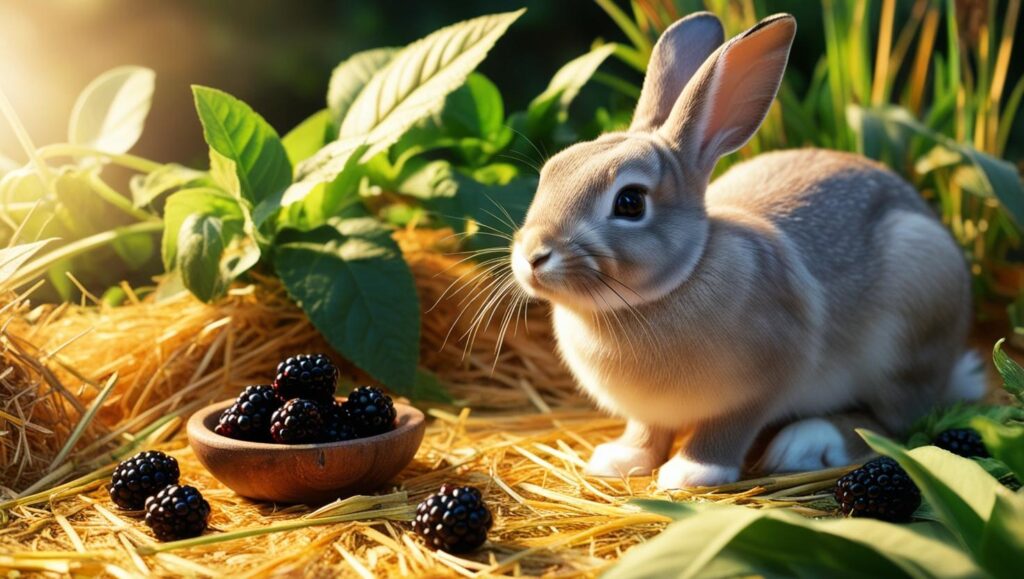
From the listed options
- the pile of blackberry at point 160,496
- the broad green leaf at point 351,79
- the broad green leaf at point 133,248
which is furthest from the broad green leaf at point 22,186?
the pile of blackberry at point 160,496

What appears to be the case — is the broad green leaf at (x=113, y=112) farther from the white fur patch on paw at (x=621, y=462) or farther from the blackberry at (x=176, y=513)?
the white fur patch on paw at (x=621, y=462)

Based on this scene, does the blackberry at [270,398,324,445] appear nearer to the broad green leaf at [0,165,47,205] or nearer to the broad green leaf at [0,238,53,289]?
the broad green leaf at [0,238,53,289]

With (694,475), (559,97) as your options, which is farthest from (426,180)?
(694,475)

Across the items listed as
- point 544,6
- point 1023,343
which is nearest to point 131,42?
point 544,6

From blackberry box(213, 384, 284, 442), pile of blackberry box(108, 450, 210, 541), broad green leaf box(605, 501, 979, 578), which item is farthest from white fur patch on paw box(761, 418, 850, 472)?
pile of blackberry box(108, 450, 210, 541)

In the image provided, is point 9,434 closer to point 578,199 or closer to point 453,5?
point 578,199
